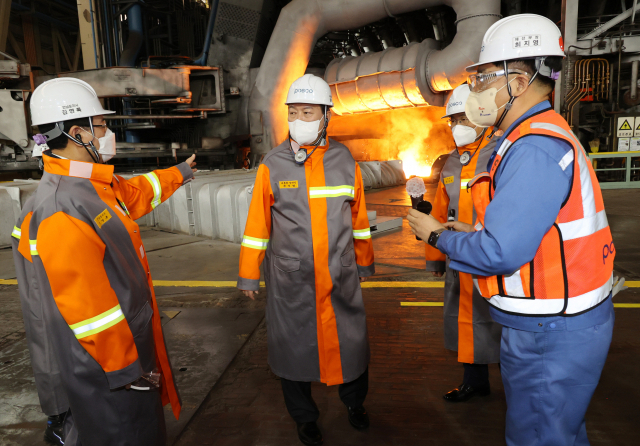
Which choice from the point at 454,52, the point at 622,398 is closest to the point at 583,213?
the point at 622,398

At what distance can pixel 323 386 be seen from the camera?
2.83m

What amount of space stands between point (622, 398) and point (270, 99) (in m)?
10.2

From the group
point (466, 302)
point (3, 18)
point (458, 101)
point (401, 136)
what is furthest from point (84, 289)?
point (401, 136)

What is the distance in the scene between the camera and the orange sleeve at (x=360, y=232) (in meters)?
2.48

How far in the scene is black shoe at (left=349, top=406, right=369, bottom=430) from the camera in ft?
7.74

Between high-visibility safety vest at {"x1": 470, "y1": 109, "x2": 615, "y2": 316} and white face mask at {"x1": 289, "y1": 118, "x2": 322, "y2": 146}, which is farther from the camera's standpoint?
white face mask at {"x1": 289, "y1": 118, "x2": 322, "y2": 146}

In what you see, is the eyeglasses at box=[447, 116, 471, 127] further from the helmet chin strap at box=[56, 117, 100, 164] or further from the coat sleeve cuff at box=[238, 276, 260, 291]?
the helmet chin strap at box=[56, 117, 100, 164]

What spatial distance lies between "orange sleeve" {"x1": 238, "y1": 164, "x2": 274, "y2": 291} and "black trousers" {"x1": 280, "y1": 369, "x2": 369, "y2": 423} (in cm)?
58

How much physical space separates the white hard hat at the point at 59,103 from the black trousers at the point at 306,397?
5.43ft

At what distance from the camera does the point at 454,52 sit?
32.0ft

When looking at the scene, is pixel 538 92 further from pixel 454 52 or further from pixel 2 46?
pixel 2 46

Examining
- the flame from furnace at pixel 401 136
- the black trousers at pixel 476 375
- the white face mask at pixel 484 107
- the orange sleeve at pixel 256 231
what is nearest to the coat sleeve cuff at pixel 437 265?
the black trousers at pixel 476 375

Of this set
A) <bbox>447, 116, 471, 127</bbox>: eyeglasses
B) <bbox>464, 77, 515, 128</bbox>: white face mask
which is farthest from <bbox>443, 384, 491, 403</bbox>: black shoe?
<bbox>464, 77, 515, 128</bbox>: white face mask

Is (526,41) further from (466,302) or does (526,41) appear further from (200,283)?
(200,283)
